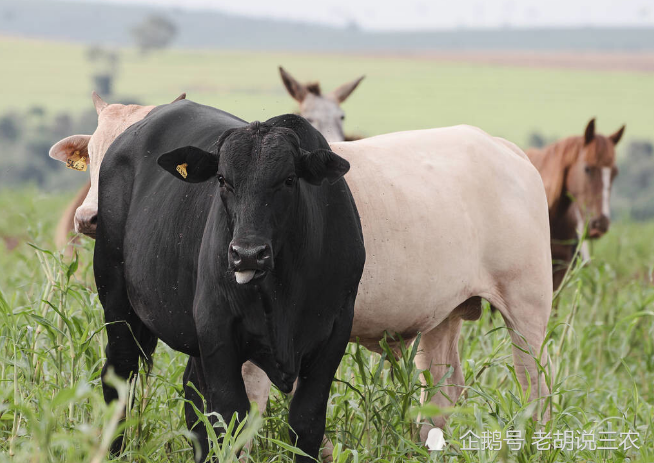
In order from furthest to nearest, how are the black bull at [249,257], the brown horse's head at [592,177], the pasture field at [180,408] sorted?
the brown horse's head at [592,177] → the pasture field at [180,408] → the black bull at [249,257]

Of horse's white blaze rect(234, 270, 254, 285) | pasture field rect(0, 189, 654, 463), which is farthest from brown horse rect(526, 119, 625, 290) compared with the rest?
horse's white blaze rect(234, 270, 254, 285)

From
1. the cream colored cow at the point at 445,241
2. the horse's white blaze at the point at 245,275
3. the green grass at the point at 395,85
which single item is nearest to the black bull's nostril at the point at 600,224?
the cream colored cow at the point at 445,241

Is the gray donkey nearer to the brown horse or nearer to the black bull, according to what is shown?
the brown horse

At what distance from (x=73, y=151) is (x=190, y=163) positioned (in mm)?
1976

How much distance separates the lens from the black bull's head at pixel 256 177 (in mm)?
2916

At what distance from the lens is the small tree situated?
78106mm

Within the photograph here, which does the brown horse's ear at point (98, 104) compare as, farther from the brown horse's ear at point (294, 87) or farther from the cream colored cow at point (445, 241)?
the brown horse's ear at point (294, 87)

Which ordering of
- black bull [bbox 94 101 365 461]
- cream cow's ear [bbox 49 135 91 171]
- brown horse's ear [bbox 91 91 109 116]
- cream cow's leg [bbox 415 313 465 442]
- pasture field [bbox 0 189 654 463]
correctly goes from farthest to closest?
cream cow's leg [bbox 415 313 465 442] < cream cow's ear [bbox 49 135 91 171] < brown horse's ear [bbox 91 91 109 116] < pasture field [bbox 0 189 654 463] < black bull [bbox 94 101 365 461]

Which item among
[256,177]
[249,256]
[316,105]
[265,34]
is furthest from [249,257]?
[265,34]

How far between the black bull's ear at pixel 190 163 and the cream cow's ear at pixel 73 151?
1778 millimetres

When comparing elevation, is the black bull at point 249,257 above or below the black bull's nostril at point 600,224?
above

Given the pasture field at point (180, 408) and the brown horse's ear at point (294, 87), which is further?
the brown horse's ear at point (294, 87)

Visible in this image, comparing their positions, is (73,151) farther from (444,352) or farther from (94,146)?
(444,352)

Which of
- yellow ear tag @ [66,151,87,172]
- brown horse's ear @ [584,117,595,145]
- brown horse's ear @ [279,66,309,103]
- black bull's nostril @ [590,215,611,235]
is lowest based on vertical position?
black bull's nostril @ [590,215,611,235]
